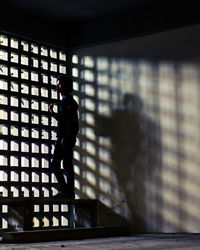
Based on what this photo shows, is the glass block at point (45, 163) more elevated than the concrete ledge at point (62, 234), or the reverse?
the glass block at point (45, 163)

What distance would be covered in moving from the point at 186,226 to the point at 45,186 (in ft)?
5.53

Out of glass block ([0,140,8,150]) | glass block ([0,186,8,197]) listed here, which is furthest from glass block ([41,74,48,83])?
glass block ([0,186,8,197])

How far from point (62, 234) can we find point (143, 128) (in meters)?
1.63

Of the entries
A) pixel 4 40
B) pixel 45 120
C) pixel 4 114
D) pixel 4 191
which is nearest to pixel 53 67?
pixel 45 120

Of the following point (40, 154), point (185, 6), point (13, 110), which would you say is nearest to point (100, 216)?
point (40, 154)

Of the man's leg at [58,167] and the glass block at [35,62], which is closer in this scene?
the man's leg at [58,167]

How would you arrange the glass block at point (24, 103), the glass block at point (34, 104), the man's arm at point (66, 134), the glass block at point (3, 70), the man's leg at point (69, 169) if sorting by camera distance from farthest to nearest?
the glass block at point (34, 104), the glass block at point (24, 103), the glass block at point (3, 70), the man's leg at point (69, 169), the man's arm at point (66, 134)

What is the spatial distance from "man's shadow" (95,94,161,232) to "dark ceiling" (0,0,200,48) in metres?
0.84

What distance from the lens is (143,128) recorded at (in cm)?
596

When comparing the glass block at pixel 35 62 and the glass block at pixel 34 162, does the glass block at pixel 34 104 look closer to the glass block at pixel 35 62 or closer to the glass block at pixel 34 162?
the glass block at pixel 35 62

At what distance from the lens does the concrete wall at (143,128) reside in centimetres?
564

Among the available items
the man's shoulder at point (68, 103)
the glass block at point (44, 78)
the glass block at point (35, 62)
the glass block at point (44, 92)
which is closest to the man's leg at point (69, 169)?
the man's shoulder at point (68, 103)

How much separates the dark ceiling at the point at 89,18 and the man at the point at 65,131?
0.89 m

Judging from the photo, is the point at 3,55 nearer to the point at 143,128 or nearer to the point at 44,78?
the point at 44,78
